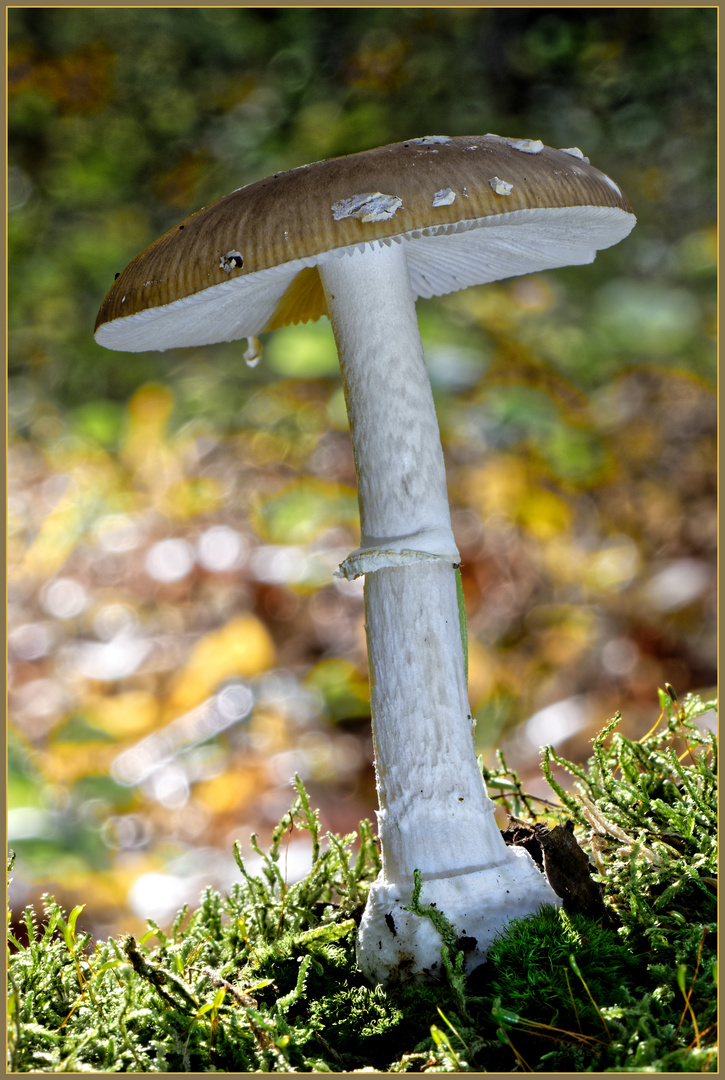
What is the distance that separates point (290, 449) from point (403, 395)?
3.48 meters

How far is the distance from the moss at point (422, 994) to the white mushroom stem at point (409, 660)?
0.07 metres

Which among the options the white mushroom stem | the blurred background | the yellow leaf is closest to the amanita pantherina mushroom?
the white mushroom stem

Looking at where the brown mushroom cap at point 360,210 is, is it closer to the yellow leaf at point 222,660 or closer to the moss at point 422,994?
the moss at point 422,994

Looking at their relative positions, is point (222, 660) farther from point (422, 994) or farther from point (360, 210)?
point (360, 210)

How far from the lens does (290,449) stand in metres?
5.04

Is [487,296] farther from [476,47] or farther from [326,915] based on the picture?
[326,915]

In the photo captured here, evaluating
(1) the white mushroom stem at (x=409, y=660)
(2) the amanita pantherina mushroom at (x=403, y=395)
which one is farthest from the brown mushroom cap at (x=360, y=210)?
(1) the white mushroom stem at (x=409, y=660)

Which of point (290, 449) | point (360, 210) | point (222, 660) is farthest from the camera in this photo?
point (290, 449)

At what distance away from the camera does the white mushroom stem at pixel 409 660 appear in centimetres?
146

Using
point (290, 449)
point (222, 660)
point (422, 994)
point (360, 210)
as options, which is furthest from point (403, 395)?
point (290, 449)

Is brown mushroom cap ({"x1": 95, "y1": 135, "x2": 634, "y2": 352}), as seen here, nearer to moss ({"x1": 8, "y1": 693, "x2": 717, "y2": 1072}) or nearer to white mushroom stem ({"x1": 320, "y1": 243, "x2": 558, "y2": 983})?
white mushroom stem ({"x1": 320, "y1": 243, "x2": 558, "y2": 983})

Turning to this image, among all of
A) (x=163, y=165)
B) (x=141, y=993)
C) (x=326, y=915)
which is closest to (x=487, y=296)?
(x=163, y=165)

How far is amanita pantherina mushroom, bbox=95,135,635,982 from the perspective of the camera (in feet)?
4.33

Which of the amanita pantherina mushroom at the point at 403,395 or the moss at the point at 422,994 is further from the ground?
the amanita pantherina mushroom at the point at 403,395
